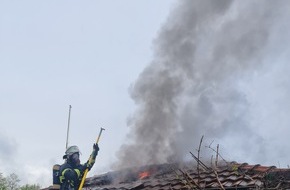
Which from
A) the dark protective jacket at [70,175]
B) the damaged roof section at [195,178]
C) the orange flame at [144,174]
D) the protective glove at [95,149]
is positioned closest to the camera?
the damaged roof section at [195,178]

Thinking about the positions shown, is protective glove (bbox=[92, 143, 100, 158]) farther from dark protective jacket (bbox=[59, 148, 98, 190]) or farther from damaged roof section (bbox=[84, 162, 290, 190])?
damaged roof section (bbox=[84, 162, 290, 190])

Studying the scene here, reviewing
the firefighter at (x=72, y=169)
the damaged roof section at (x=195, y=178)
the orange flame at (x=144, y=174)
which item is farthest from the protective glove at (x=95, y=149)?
the orange flame at (x=144, y=174)

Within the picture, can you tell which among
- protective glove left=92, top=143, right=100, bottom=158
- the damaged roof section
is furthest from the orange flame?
protective glove left=92, top=143, right=100, bottom=158

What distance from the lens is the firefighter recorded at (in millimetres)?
9820

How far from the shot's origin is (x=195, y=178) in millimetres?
10531

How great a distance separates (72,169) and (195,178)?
3002 mm

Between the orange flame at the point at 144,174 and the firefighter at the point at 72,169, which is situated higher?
the orange flame at the point at 144,174

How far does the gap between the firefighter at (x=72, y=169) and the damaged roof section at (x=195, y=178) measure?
1.44 metres

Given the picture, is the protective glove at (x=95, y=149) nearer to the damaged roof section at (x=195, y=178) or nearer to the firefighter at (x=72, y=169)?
the firefighter at (x=72, y=169)

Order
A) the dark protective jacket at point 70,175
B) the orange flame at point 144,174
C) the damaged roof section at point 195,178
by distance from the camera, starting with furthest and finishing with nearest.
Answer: the orange flame at point 144,174 < the dark protective jacket at point 70,175 < the damaged roof section at point 195,178

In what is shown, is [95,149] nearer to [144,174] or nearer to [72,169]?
[72,169]

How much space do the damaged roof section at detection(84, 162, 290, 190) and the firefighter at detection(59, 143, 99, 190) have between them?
1439 mm

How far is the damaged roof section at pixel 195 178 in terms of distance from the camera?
8.60 metres

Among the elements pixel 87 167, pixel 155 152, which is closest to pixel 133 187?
pixel 87 167
